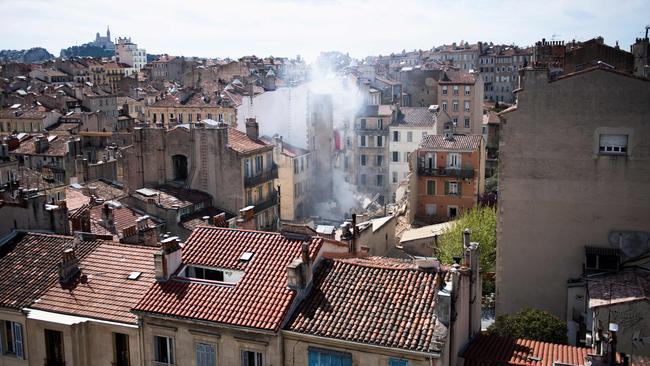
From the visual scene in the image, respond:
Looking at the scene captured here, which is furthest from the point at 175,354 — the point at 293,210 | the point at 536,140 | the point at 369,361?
the point at 293,210

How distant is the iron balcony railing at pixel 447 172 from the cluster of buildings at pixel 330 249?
0.13 metres

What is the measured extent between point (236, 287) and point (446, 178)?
39.6m

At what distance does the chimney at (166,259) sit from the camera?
2159 centimetres

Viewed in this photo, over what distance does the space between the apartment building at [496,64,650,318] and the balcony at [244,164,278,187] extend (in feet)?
49.7

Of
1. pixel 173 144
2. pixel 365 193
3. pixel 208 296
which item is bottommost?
pixel 365 193

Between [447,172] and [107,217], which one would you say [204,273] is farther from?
[447,172]

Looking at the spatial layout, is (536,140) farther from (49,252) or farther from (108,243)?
(49,252)

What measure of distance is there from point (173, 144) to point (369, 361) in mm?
26122

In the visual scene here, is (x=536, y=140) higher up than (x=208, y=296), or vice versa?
(x=536, y=140)

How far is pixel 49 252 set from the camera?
2502 cm

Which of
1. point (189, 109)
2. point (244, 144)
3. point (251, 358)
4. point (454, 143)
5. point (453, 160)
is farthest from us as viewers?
point (189, 109)

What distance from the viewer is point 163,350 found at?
69.2 feet

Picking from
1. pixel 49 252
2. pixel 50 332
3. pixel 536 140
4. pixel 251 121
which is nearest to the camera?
pixel 50 332

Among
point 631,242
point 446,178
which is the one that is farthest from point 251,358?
point 446,178
